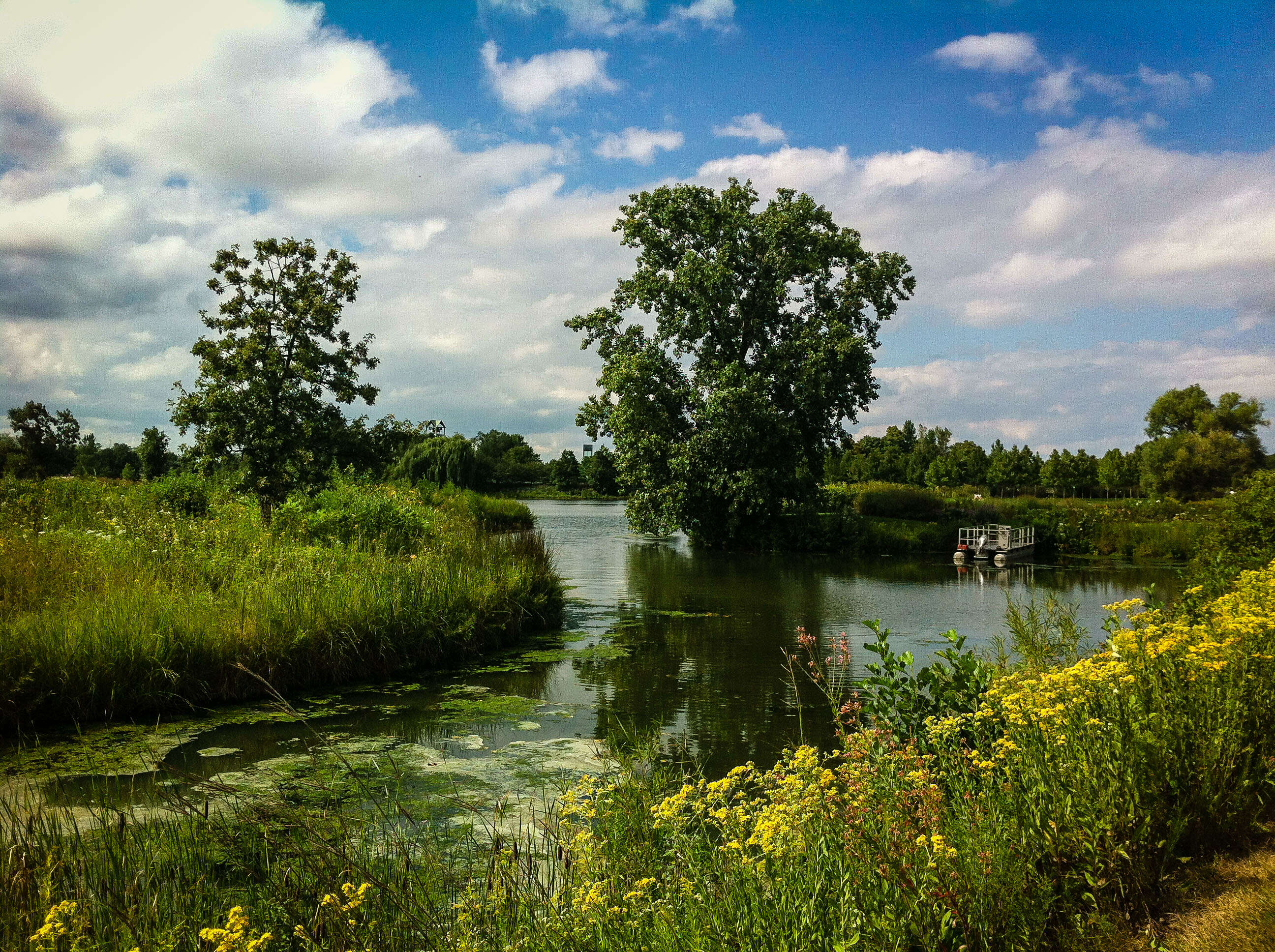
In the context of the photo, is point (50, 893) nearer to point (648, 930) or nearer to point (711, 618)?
point (648, 930)

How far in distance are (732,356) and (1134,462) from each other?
58.9 meters

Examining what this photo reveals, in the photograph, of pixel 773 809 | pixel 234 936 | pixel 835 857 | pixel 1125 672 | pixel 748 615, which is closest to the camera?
pixel 234 936

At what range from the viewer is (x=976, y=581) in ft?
78.5

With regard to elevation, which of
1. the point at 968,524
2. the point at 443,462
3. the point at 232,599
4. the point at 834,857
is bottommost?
the point at 968,524

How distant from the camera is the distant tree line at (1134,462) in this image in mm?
57469

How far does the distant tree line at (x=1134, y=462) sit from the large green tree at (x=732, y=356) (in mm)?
35518

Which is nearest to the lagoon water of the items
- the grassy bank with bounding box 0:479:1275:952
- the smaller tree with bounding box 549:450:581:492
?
the grassy bank with bounding box 0:479:1275:952

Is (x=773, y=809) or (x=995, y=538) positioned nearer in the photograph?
(x=773, y=809)

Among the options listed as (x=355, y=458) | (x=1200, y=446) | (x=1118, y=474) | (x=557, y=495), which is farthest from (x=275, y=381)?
(x=557, y=495)

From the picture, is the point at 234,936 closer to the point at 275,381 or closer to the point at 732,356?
the point at 275,381

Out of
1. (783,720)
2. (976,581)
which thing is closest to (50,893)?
(783,720)

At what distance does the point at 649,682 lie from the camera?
10203 millimetres

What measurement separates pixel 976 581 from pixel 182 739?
22121mm

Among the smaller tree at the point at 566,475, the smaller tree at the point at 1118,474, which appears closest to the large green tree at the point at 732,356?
the smaller tree at the point at 1118,474
